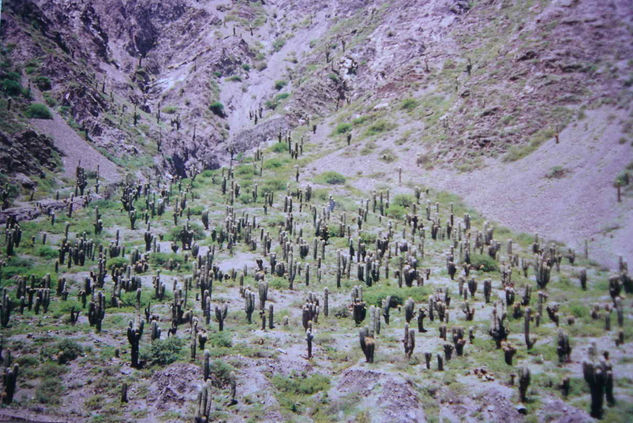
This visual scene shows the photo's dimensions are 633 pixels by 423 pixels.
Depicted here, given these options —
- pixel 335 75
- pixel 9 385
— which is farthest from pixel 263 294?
pixel 335 75

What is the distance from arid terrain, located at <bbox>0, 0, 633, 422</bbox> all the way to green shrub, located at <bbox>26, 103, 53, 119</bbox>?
133 mm

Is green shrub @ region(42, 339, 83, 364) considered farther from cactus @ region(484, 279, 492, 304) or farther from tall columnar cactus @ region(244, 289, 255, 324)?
cactus @ region(484, 279, 492, 304)

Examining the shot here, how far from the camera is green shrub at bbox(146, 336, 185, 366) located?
697 inches


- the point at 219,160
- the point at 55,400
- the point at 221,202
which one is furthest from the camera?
the point at 219,160

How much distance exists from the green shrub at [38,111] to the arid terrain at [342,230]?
0.13 m

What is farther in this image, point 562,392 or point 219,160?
point 219,160

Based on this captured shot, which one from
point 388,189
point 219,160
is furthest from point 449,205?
point 219,160

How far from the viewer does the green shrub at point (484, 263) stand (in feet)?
80.8

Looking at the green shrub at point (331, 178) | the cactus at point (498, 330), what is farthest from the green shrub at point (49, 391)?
the green shrub at point (331, 178)

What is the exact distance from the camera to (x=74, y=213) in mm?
34844

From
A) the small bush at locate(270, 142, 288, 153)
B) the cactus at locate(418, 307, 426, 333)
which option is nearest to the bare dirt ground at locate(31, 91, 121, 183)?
the small bush at locate(270, 142, 288, 153)

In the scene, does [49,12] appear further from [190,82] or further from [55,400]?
[55,400]

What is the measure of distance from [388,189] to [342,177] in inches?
206

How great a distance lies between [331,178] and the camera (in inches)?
1703
